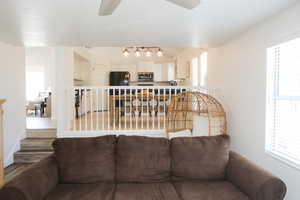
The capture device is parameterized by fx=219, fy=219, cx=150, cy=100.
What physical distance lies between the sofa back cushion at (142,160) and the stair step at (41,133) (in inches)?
129

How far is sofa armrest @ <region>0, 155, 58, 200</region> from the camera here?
1703 mm

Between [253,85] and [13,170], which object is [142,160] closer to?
[253,85]

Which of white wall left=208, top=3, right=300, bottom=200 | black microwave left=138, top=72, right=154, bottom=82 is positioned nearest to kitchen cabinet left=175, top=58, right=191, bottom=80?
black microwave left=138, top=72, right=154, bottom=82

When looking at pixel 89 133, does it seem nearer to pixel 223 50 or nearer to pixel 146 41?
pixel 146 41

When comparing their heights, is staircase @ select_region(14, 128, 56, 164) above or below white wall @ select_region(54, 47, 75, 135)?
below

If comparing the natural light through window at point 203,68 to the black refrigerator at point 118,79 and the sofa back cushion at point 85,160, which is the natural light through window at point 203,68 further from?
the black refrigerator at point 118,79

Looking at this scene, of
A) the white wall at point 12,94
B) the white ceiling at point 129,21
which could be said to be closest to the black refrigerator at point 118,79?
the white wall at point 12,94

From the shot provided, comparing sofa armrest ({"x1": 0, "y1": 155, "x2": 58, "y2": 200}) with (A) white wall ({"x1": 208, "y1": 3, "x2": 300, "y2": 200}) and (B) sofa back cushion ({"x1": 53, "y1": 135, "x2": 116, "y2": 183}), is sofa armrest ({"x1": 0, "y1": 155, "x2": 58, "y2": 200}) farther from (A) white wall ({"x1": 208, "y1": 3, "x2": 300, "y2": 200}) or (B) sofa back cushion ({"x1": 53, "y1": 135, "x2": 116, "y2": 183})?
(A) white wall ({"x1": 208, "y1": 3, "x2": 300, "y2": 200})

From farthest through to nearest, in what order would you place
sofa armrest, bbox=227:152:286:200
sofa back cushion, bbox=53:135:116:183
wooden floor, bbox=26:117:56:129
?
wooden floor, bbox=26:117:56:129 → sofa back cushion, bbox=53:135:116:183 → sofa armrest, bbox=227:152:286:200

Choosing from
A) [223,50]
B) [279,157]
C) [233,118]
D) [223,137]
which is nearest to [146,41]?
[223,50]

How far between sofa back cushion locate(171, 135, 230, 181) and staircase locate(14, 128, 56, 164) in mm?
3388

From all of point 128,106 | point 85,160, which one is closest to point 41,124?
point 128,106

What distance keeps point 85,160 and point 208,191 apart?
1280mm

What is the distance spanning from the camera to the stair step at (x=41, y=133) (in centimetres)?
505
